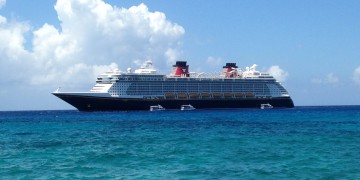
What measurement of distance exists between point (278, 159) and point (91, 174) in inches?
337

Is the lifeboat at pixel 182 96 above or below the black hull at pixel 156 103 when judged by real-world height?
above

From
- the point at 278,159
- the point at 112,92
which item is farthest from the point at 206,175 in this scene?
the point at 112,92

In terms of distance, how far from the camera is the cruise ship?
9869 centimetres

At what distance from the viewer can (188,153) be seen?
26.1 m

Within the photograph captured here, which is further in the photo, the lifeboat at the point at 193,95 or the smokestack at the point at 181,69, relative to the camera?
the smokestack at the point at 181,69

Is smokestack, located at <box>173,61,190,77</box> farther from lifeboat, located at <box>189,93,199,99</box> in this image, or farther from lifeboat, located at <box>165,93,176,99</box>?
Answer: lifeboat, located at <box>165,93,176,99</box>

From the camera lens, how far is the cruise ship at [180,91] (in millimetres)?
98688

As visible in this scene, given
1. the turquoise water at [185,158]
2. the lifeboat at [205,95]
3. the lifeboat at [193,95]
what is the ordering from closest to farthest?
the turquoise water at [185,158] → the lifeboat at [193,95] → the lifeboat at [205,95]

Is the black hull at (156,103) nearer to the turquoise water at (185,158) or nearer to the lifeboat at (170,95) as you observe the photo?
the lifeboat at (170,95)


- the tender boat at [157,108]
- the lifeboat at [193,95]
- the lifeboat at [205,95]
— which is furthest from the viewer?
the lifeboat at [205,95]

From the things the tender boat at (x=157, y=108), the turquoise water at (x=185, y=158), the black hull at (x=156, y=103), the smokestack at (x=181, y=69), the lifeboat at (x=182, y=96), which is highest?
the smokestack at (x=181, y=69)

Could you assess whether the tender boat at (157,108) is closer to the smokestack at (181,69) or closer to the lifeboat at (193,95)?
the lifeboat at (193,95)

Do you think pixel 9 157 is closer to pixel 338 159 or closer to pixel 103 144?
pixel 103 144

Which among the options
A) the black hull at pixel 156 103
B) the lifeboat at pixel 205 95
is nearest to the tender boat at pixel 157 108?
the black hull at pixel 156 103
